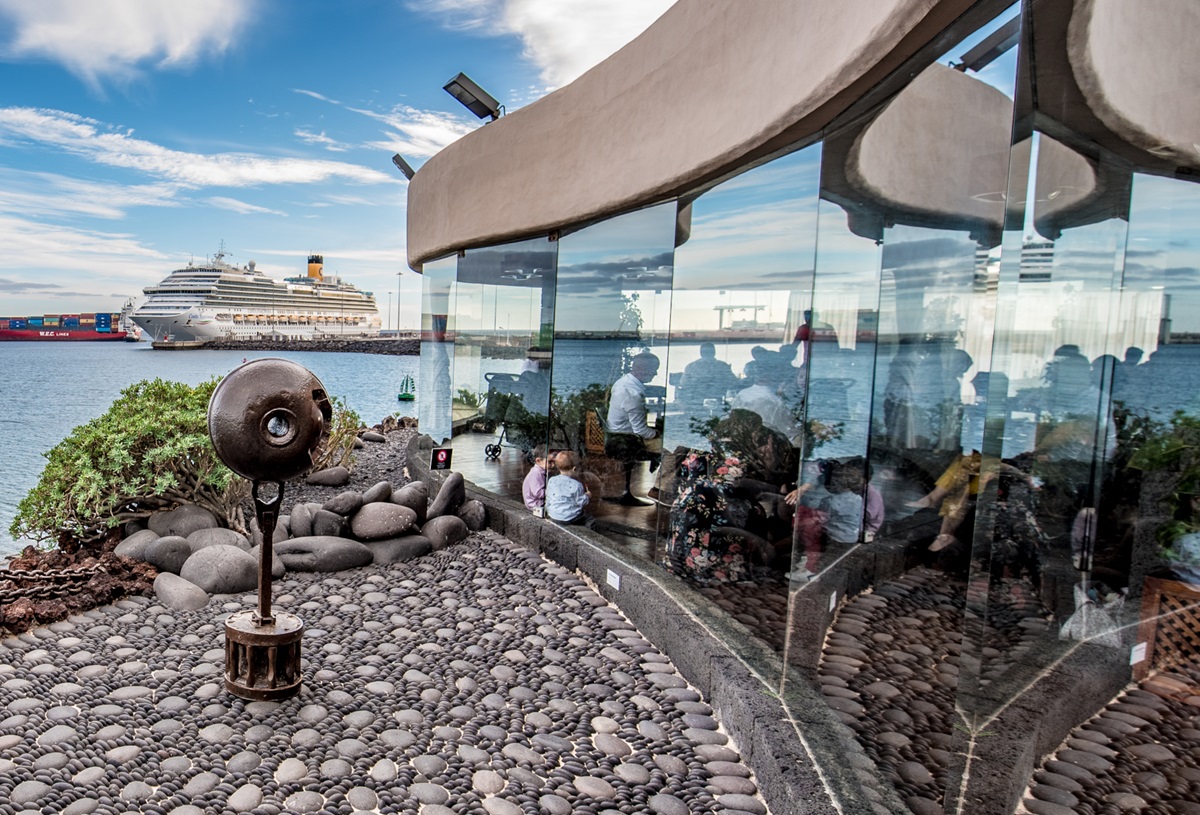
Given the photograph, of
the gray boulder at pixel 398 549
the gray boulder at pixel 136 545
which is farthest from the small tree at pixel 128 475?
the gray boulder at pixel 398 549

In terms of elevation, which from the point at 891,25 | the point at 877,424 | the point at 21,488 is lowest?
the point at 21,488

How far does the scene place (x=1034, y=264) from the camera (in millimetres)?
2047

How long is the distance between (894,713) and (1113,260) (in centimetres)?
189

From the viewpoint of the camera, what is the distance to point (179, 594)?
5.10 m

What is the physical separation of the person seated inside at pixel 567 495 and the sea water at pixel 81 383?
2426mm

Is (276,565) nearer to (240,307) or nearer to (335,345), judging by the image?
(240,307)

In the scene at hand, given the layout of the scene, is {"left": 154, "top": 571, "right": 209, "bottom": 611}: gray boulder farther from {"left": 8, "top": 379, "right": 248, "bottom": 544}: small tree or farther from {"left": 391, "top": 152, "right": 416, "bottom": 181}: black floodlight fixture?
{"left": 391, "top": 152, "right": 416, "bottom": 181}: black floodlight fixture

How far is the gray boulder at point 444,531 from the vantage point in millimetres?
6684

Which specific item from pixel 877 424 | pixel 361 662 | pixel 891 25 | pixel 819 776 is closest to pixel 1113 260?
pixel 891 25

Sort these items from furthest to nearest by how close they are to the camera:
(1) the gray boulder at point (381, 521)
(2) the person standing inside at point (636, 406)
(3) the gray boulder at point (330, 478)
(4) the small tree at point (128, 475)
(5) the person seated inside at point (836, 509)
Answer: (3) the gray boulder at point (330, 478)
(1) the gray boulder at point (381, 521)
(4) the small tree at point (128, 475)
(2) the person standing inside at point (636, 406)
(5) the person seated inside at point (836, 509)

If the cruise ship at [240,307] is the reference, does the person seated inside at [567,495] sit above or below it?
below

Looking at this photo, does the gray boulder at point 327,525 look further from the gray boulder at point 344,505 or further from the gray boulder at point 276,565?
the gray boulder at point 276,565

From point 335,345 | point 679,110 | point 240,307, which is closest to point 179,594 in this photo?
point 679,110

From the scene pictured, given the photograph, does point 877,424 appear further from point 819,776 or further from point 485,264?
point 485,264
